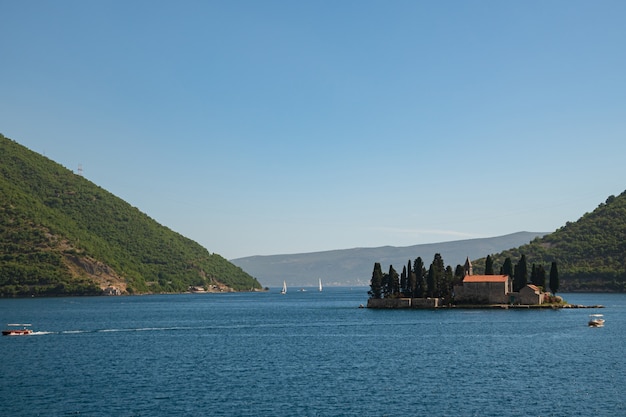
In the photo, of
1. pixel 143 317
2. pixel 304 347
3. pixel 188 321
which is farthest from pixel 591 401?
pixel 143 317

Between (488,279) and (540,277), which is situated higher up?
(540,277)

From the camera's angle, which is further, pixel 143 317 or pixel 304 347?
pixel 143 317

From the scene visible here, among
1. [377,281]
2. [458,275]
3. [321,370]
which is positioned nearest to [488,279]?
[458,275]

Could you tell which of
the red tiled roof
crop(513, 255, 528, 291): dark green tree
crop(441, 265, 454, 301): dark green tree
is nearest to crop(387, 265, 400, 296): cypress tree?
crop(441, 265, 454, 301): dark green tree

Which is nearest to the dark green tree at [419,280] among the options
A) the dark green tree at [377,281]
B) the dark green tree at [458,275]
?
the dark green tree at [458,275]

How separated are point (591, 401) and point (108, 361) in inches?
2300

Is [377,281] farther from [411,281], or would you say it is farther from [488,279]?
[488,279]

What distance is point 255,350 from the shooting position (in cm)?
10275

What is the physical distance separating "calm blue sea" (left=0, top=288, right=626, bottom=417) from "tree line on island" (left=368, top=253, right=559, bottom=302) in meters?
35.5

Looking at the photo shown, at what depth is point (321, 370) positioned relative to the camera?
265 feet

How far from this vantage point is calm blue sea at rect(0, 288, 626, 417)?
60.0 meters

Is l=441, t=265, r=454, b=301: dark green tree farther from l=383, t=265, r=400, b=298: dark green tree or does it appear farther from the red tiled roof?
l=383, t=265, r=400, b=298: dark green tree

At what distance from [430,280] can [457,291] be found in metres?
7.60

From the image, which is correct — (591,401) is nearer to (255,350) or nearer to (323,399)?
(323,399)
